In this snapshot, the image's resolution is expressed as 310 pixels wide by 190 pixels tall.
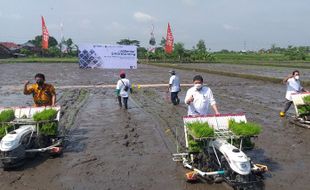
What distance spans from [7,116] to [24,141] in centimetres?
87

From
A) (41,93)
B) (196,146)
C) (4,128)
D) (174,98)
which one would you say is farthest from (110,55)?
(196,146)

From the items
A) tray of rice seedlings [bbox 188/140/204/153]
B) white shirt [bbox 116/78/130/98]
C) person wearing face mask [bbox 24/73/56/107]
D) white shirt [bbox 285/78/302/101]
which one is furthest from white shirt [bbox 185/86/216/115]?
white shirt [bbox 116/78/130/98]

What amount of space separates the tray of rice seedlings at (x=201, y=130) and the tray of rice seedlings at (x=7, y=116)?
399 cm

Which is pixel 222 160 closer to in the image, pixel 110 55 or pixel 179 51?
pixel 110 55

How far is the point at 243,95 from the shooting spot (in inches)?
781

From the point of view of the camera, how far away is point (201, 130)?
21.1 ft

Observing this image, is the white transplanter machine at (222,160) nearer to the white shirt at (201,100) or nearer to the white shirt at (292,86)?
the white shirt at (201,100)

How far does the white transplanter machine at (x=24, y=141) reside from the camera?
23.2 ft

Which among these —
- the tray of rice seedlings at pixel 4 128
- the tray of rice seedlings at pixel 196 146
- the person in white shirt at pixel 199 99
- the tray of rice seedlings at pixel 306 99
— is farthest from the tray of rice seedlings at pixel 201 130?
the tray of rice seedlings at pixel 306 99

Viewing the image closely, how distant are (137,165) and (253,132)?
2.47 m

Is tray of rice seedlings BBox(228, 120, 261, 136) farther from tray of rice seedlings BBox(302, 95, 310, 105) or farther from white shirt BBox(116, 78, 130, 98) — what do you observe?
white shirt BBox(116, 78, 130, 98)

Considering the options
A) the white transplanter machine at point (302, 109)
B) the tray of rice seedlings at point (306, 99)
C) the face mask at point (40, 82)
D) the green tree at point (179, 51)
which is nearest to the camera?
the face mask at point (40, 82)

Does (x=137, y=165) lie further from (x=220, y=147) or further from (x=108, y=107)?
(x=108, y=107)

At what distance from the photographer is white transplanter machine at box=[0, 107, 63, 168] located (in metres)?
7.06
